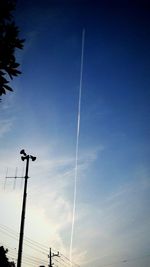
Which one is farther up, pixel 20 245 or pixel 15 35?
pixel 15 35

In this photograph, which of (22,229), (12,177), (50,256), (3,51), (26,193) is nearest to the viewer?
(3,51)

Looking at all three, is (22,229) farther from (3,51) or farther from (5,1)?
(5,1)

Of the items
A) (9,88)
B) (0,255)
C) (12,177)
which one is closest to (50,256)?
(0,255)

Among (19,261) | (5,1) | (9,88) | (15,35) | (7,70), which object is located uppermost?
(5,1)

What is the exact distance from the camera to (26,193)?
46.5 feet

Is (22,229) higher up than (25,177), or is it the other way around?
(25,177)

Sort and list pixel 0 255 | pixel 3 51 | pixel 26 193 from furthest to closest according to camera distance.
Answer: pixel 0 255 → pixel 26 193 → pixel 3 51

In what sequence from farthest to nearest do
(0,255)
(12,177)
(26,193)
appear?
1. (0,255)
2. (12,177)
3. (26,193)

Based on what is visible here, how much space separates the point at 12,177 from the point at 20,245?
473 centimetres

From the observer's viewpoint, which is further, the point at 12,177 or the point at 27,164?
the point at 12,177

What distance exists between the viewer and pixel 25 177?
48.2ft

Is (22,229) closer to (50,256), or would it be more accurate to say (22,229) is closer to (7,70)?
(7,70)

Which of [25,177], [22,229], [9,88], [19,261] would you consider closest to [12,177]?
[25,177]

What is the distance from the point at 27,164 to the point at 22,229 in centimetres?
377
